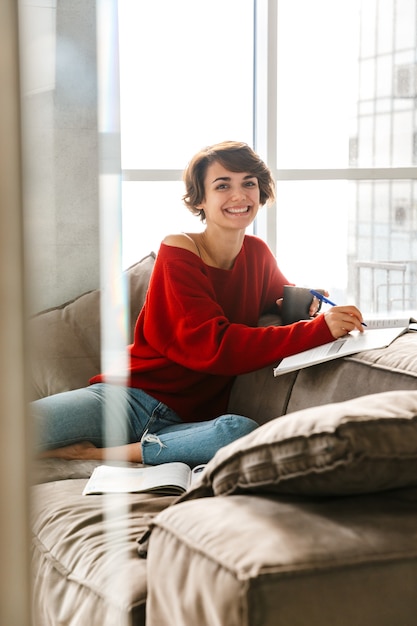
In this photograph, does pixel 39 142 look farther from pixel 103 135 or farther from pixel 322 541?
pixel 322 541

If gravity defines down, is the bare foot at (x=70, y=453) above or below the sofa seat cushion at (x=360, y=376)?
above

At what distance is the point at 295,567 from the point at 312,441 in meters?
0.14

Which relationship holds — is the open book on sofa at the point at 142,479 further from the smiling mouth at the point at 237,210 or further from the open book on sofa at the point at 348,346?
the smiling mouth at the point at 237,210

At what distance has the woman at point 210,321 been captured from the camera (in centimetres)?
165

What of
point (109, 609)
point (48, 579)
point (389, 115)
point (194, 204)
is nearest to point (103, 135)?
point (48, 579)

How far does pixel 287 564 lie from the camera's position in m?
0.71

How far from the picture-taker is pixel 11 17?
46cm

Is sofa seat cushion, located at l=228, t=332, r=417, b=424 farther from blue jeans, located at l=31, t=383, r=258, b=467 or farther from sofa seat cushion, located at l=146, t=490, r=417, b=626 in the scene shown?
sofa seat cushion, located at l=146, t=490, r=417, b=626

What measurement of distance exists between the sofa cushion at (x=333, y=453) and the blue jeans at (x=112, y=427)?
0.46ft

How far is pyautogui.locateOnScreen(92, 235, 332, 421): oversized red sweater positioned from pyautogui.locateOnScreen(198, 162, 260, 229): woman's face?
5.1 inches

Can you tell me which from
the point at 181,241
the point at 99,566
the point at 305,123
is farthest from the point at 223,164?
the point at 99,566

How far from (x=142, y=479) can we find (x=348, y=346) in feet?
1.82

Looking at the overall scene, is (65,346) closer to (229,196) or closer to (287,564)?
(287,564)

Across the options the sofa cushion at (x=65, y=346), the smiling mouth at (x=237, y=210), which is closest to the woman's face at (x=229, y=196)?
the smiling mouth at (x=237, y=210)
